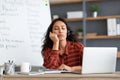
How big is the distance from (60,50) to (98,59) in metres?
0.81

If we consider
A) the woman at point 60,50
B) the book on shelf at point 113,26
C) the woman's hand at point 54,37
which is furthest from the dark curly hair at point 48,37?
the book on shelf at point 113,26

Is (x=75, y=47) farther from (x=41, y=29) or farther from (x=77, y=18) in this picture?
(x=77, y=18)

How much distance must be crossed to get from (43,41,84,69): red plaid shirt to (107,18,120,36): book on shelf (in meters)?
1.60

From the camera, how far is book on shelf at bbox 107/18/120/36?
3868 mm

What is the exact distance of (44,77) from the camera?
5.26ft

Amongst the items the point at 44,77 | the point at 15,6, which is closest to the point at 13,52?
the point at 15,6

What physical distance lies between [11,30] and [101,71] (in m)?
A: 1.16

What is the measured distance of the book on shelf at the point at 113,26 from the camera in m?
3.87

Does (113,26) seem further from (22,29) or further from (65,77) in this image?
(65,77)

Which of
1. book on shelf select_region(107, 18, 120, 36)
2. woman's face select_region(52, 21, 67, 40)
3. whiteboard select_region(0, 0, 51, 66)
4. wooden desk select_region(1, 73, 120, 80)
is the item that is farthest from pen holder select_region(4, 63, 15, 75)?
book on shelf select_region(107, 18, 120, 36)

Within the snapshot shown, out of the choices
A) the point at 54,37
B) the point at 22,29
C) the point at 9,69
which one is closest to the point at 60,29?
the point at 54,37

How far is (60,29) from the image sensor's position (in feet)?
7.72

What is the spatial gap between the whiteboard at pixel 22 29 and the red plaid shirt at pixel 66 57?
309 millimetres

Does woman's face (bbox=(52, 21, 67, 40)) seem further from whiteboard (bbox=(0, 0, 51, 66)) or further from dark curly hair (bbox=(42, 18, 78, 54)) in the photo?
whiteboard (bbox=(0, 0, 51, 66))
